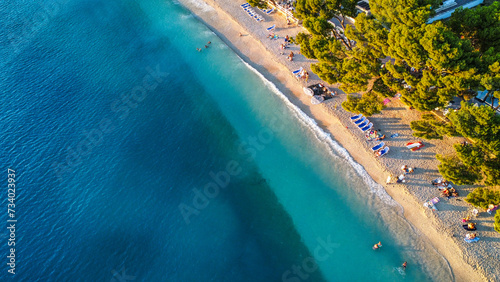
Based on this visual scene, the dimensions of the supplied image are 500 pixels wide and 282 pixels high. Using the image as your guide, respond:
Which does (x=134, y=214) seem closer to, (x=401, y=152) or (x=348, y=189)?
(x=348, y=189)

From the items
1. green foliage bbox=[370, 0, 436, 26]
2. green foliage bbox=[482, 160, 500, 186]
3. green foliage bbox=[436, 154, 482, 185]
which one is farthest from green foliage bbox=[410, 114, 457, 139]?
green foliage bbox=[370, 0, 436, 26]

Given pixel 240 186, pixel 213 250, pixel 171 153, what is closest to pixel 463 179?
pixel 240 186

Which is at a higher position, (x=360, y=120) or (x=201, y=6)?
(x=201, y=6)

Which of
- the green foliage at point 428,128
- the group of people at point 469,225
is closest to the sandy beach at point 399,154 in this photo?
the group of people at point 469,225

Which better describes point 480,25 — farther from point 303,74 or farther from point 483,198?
point 303,74

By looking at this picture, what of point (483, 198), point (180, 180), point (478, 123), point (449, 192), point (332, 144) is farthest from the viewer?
point (332, 144)

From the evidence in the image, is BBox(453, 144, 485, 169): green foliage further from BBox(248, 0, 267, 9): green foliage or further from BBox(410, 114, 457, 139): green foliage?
BBox(248, 0, 267, 9): green foliage

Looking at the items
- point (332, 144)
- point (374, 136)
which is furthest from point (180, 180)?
point (374, 136)
